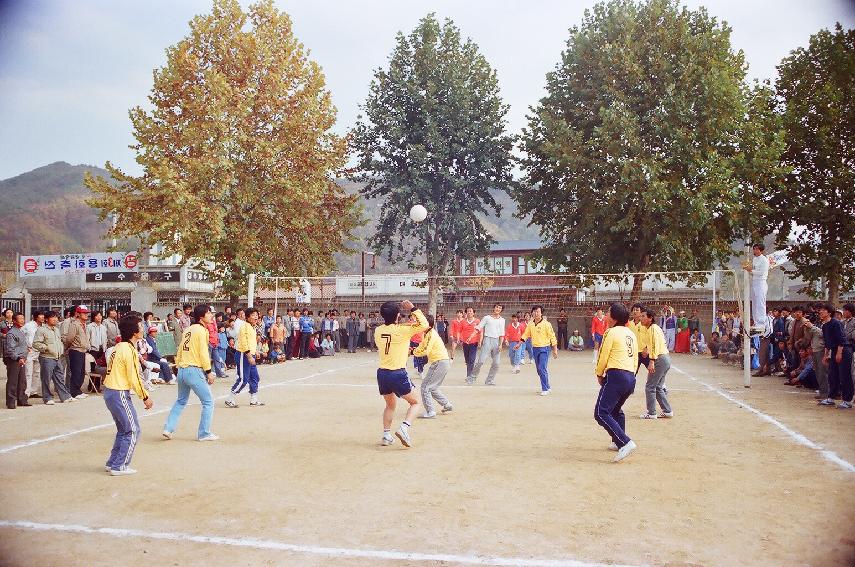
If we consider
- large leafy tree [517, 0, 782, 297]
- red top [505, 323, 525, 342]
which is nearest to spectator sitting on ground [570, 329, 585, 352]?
large leafy tree [517, 0, 782, 297]

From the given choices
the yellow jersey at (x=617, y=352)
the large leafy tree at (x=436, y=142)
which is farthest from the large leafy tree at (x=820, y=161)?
the yellow jersey at (x=617, y=352)

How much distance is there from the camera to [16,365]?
570 inches

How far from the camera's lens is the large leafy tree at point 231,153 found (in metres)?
28.0

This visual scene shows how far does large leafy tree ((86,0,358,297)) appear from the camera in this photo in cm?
2798

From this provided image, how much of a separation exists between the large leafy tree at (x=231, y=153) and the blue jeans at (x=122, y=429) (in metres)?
20.0

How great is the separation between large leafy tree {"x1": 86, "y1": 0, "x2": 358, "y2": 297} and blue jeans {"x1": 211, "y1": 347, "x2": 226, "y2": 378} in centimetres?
804

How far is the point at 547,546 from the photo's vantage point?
18.6 feet

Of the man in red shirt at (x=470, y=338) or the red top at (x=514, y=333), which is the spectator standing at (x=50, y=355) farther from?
the red top at (x=514, y=333)

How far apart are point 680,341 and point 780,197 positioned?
8184 millimetres

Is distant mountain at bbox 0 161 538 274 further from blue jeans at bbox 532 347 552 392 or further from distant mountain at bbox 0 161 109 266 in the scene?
blue jeans at bbox 532 347 552 392

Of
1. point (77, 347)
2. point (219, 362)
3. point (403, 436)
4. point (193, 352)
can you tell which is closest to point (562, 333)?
point (219, 362)

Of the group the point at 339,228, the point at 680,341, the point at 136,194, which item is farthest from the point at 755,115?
the point at 136,194

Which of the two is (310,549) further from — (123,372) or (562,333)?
(562,333)

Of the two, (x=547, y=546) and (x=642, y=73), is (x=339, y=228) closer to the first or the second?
(x=642, y=73)
